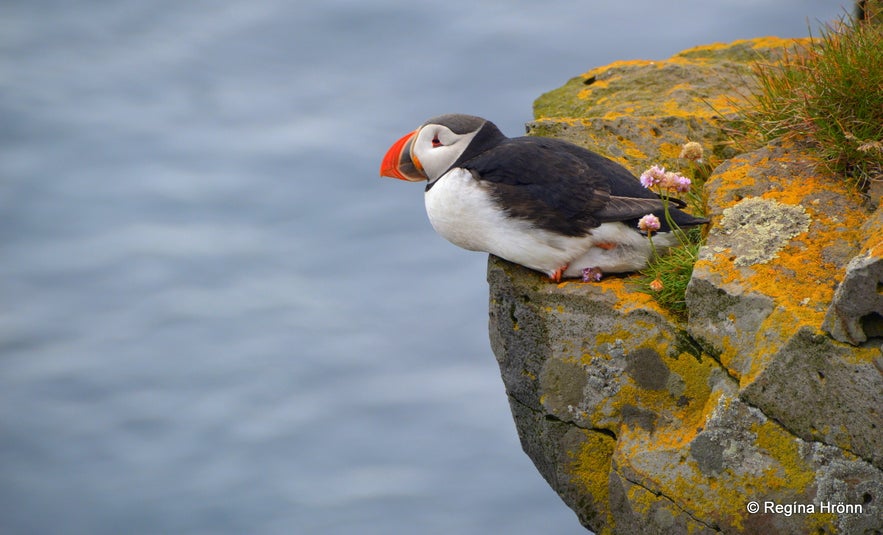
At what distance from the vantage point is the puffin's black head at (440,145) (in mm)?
7375

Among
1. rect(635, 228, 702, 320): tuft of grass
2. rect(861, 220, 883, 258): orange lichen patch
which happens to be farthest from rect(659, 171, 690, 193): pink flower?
rect(861, 220, 883, 258): orange lichen patch

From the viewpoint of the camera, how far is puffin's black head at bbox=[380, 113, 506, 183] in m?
7.38

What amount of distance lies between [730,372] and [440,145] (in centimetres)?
248

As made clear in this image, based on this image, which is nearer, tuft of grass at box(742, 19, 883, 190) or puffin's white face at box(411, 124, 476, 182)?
tuft of grass at box(742, 19, 883, 190)

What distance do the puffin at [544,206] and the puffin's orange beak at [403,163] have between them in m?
0.22

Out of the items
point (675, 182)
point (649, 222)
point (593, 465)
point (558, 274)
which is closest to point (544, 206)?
point (558, 274)

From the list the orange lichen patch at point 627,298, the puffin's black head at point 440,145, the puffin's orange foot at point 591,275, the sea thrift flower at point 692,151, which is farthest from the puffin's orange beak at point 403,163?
the sea thrift flower at point 692,151

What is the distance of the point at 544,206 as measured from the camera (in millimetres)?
6918

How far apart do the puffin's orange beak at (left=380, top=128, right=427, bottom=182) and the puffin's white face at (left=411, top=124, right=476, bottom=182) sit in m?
0.03

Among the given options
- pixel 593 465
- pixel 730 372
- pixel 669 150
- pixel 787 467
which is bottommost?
pixel 787 467

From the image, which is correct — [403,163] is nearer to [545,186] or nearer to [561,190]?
[545,186]

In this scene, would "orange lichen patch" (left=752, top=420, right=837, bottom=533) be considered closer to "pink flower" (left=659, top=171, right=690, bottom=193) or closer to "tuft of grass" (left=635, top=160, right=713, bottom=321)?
"tuft of grass" (left=635, top=160, right=713, bottom=321)

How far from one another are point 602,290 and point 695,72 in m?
3.68

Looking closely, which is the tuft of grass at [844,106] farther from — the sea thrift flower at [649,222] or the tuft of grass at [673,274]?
the sea thrift flower at [649,222]
